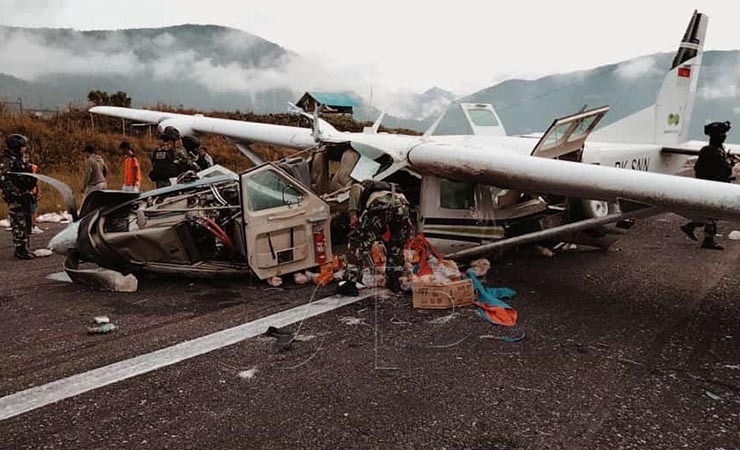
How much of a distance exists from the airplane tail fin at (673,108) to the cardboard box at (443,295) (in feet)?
27.2

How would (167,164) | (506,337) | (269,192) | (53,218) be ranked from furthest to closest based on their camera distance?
(53,218) < (167,164) < (269,192) < (506,337)

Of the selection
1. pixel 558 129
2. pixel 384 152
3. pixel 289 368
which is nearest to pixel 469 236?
pixel 384 152

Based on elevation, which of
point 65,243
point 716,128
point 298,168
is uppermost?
point 716,128

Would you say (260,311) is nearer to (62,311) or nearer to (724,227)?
(62,311)

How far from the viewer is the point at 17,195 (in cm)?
786

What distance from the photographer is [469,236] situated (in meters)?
7.36

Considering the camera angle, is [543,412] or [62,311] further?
[62,311]

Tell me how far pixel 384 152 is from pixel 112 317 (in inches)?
155

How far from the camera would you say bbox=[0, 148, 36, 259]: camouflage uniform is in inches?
307

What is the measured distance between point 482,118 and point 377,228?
5590 mm

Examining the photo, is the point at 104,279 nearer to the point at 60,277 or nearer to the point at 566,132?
the point at 60,277


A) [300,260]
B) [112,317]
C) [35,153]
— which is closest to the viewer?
[112,317]

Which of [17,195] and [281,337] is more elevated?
[17,195]

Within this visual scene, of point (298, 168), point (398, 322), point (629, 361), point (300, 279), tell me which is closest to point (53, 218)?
point (298, 168)
